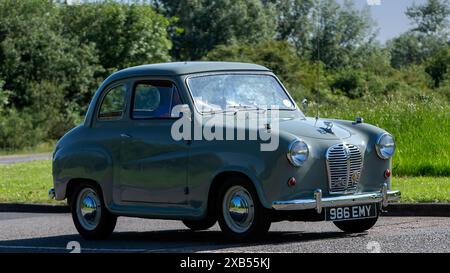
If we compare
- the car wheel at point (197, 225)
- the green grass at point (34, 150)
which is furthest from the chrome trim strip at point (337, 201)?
the green grass at point (34, 150)

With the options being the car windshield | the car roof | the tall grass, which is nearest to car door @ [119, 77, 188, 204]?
the car roof

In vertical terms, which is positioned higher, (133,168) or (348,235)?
(133,168)

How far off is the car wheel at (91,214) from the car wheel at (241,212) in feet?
6.19

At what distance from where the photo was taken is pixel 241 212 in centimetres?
1075

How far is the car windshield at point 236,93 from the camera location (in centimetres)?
1166

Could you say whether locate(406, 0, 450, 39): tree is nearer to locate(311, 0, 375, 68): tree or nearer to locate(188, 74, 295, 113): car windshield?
locate(311, 0, 375, 68): tree

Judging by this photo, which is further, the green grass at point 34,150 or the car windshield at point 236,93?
the green grass at point 34,150

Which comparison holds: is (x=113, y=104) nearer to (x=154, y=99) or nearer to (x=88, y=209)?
(x=154, y=99)

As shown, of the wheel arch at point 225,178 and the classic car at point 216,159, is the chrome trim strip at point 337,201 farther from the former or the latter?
the wheel arch at point 225,178
